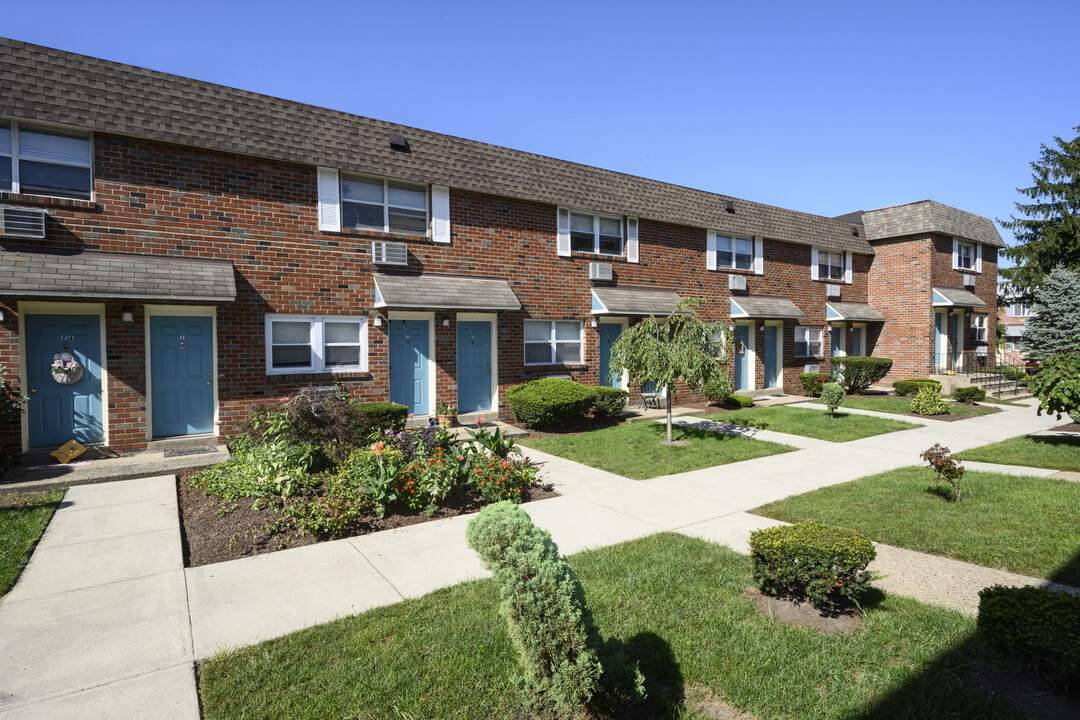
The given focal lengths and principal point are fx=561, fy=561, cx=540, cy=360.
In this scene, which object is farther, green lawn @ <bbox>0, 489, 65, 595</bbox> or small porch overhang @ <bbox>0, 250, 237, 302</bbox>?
small porch overhang @ <bbox>0, 250, 237, 302</bbox>

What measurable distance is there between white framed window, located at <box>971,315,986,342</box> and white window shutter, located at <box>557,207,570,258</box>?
65.4 ft

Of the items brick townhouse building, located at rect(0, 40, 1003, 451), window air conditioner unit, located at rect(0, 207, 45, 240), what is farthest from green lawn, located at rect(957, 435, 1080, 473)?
window air conditioner unit, located at rect(0, 207, 45, 240)

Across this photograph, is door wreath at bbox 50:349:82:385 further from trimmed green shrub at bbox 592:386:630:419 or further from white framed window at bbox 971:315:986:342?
white framed window at bbox 971:315:986:342

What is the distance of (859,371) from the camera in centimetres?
1886

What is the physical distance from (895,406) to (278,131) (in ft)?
55.6

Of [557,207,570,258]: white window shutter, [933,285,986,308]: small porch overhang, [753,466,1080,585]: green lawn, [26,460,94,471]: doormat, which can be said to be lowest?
[753,466,1080,585]: green lawn

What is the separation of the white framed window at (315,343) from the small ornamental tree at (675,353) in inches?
209

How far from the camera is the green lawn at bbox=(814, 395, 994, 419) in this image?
1525cm

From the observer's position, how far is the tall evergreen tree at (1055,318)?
21.8m

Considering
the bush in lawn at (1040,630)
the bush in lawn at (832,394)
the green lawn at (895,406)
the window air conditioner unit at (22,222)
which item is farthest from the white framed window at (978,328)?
the window air conditioner unit at (22,222)

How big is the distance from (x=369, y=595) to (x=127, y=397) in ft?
24.6

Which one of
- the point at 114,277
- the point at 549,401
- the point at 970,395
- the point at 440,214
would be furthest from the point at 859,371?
Answer: the point at 114,277

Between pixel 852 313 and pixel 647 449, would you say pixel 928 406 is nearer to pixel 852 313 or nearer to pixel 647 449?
pixel 852 313

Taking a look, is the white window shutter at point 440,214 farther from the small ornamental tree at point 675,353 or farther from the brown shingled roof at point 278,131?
the small ornamental tree at point 675,353
